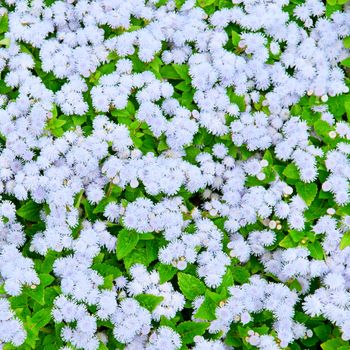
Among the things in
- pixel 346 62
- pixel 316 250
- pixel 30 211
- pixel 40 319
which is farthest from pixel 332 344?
pixel 30 211

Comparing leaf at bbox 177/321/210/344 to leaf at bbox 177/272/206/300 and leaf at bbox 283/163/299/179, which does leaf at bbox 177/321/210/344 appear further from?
leaf at bbox 283/163/299/179

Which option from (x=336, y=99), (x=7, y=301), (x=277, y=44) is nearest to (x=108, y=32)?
(x=277, y=44)

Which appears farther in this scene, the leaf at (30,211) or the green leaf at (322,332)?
the leaf at (30,211)

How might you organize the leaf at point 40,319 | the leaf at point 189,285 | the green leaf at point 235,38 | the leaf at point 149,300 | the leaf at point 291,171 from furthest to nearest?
the green leaf at point 235,38, the leaf at point 291,171, the leaf at point 189,285, the leaf at point 149,300, the leaf at point 40,319

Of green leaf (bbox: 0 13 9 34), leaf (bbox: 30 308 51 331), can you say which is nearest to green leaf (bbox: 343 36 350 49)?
green leaf (bbox: 0 13 9 34)

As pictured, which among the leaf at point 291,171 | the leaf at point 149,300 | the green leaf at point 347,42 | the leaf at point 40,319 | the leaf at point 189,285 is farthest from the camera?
the green leaf at point 347,42

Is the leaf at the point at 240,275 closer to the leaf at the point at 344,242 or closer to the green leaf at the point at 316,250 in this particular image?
the green leaf at the point at 316,250

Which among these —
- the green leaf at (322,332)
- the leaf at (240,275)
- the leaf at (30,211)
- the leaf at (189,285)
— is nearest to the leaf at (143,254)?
the leaf at (189,285)
